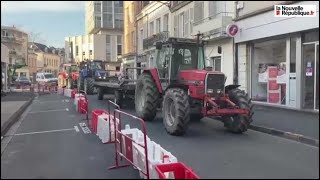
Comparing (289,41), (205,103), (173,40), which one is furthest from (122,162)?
(289,41)

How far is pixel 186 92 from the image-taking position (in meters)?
11.6

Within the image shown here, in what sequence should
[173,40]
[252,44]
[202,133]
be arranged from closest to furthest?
[202,133] < [173,40] < [252,44]

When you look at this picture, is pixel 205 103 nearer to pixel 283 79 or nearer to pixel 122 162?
pixel 122 162

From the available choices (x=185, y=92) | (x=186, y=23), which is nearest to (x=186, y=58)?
(x=185, y=92)

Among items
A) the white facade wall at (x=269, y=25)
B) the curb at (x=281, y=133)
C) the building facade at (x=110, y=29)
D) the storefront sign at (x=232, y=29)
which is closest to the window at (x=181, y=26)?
the white facade wall at (x=269, y=25)

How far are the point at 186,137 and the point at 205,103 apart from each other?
1073mm

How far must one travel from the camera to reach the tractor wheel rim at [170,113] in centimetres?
1116

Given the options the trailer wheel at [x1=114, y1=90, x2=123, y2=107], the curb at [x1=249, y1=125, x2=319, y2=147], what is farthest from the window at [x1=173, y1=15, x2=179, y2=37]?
the curb at [x1=249, y1=125, x2=319, y2=147]

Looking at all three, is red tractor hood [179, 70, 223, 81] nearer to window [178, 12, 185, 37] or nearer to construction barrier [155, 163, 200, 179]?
construction barrier [155, 163, 200, 179]

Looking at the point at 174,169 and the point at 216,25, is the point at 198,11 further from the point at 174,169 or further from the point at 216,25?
the point at 174,169

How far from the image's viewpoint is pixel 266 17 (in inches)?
671

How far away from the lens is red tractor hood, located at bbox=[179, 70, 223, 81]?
37.1 ft

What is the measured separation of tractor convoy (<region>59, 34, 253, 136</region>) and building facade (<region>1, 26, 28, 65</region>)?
4.20 m

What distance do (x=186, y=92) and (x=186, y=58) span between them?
158 centimetres
